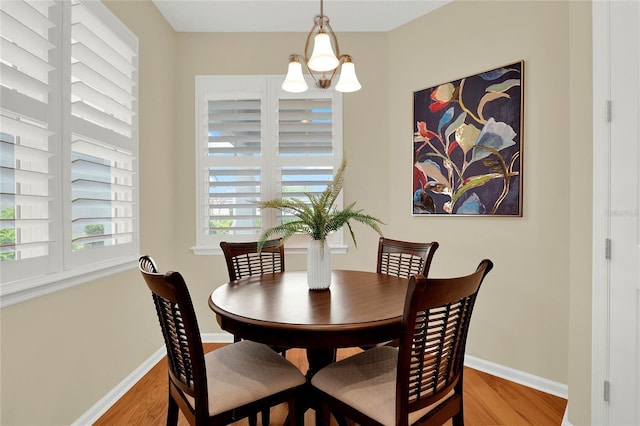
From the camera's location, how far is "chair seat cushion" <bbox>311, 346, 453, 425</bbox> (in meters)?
1.18

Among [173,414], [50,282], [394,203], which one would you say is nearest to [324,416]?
[173,414]

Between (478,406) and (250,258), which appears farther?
(250,258)

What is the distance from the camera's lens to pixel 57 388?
1.63m

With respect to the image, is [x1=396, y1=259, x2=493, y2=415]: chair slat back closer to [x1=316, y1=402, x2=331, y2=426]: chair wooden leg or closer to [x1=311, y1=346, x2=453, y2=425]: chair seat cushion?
[x1=311, y1=346, x2=453, y2=425]: chair seat cushion

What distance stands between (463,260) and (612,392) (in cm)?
118

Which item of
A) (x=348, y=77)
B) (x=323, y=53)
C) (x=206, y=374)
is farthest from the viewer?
(x=348, y=77)

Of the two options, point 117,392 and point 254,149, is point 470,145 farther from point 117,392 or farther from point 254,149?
point 117,392

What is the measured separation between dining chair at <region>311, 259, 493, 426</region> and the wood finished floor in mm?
760

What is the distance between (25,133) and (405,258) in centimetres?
215

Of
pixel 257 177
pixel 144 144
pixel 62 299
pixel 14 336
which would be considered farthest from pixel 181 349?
pixel 257 177

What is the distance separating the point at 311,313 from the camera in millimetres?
1334

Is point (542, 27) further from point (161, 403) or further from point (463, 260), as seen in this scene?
point (161, 403)

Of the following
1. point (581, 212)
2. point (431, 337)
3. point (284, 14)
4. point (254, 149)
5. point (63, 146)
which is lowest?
point (431, 337)

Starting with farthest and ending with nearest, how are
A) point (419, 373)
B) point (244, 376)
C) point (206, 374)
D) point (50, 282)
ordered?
point (50, 282) → point (244, 376) → point (206, 374) → point (419, 373)
